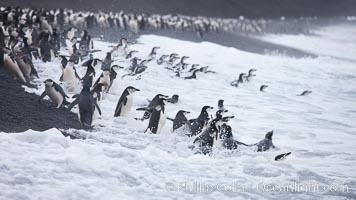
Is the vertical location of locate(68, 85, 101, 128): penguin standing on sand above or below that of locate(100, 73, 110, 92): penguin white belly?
below

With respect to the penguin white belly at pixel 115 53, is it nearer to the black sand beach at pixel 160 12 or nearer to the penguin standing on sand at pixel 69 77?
the penguin standing on sand at pixel 69 77

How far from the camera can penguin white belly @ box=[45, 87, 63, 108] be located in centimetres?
830

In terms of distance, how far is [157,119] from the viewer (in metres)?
7.79

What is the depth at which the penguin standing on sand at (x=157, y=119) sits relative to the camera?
7770 millimetres

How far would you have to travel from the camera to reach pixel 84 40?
17.2 m

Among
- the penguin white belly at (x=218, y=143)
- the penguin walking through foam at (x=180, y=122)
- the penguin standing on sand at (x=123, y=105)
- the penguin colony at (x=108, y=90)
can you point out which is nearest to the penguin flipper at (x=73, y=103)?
the penguin colony at (x=108, y=90)

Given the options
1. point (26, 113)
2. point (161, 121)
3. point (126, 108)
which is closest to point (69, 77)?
point (126, 108)

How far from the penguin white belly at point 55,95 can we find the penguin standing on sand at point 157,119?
70.6 inches

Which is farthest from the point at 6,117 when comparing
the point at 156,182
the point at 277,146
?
the point at 277,146

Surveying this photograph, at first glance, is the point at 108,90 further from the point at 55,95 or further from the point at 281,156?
the point at 281,156

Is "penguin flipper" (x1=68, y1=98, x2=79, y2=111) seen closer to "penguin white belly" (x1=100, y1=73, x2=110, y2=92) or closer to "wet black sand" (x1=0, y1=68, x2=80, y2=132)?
"wet black sand" (x1=0, y1=68, x2=80, y2=132)

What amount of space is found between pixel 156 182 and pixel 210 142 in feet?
6.12
